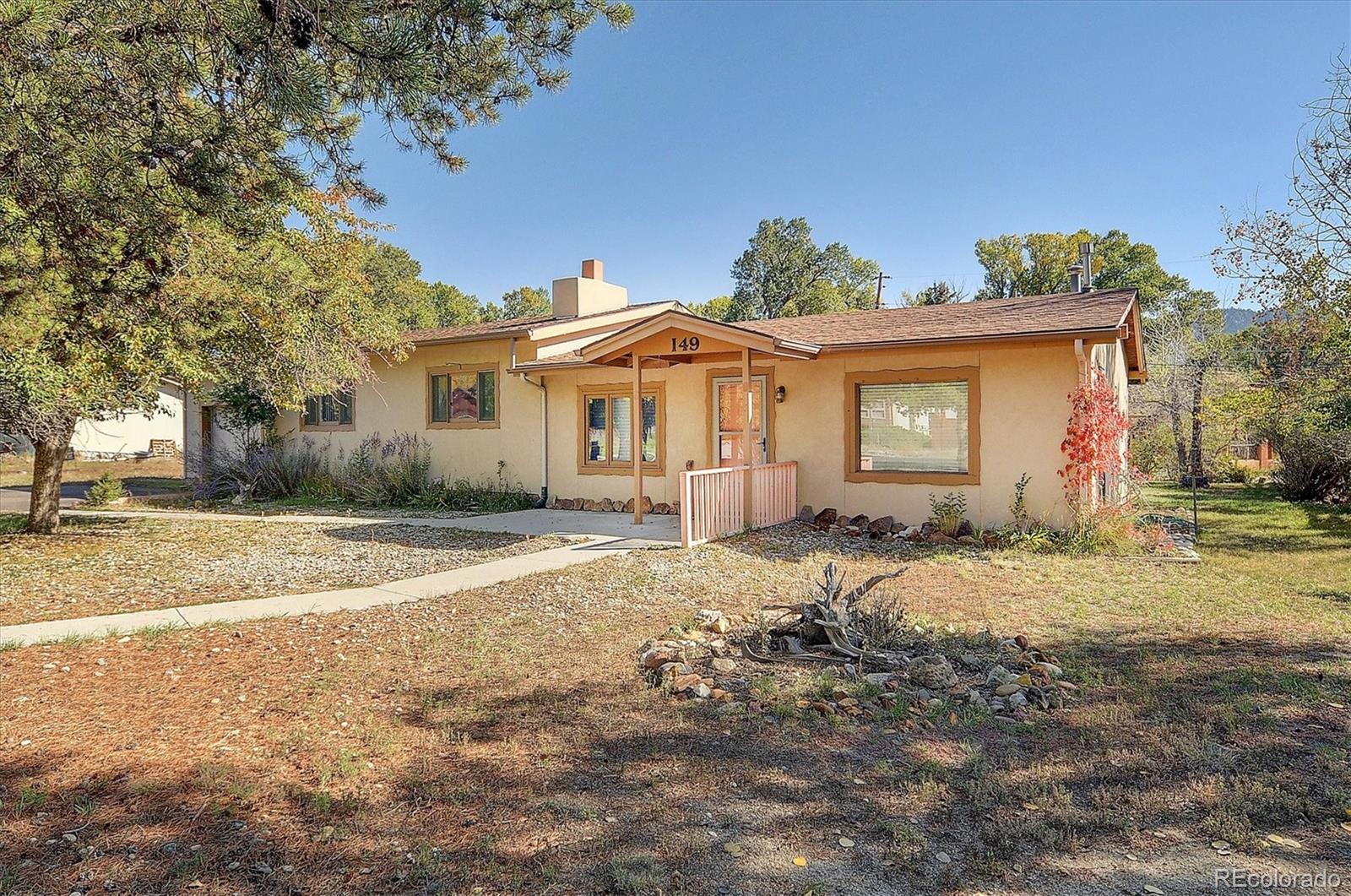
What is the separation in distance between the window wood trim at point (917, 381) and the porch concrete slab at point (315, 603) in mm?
3997

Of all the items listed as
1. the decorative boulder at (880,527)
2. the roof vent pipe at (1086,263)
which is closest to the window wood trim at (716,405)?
the decorative boulder at (880,527)

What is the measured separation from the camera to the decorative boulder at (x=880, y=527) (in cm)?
1034

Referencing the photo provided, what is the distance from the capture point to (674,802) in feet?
9.89

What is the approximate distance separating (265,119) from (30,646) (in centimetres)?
394

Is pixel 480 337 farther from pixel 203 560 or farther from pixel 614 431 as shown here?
pixel 203 560

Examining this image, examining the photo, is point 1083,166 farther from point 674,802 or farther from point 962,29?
point 674,802

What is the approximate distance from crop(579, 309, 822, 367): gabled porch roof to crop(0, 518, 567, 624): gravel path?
2874 millimetres

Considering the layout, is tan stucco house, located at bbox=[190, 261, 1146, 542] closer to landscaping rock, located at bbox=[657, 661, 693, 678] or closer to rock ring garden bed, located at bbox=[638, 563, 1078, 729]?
rock ring garden bed, located at bbox=[638, 563, 1078, 729]

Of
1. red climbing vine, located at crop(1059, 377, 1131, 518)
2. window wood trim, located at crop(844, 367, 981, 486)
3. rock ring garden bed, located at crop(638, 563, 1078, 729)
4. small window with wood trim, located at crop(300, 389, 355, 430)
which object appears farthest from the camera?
small window with wood trim, located at crop(300, 389, 355, 430)

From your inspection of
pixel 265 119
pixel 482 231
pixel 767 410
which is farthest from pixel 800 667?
pixel 482 231

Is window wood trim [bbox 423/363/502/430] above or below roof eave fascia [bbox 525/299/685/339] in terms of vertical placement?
below

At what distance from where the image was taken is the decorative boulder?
33.9 feet

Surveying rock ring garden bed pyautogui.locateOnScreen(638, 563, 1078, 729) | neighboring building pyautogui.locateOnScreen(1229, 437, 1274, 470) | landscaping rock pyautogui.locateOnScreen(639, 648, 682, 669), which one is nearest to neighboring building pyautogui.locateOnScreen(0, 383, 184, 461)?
landscaping rock pyautogui.locateOnScreen(639, 648, 682, 669)
